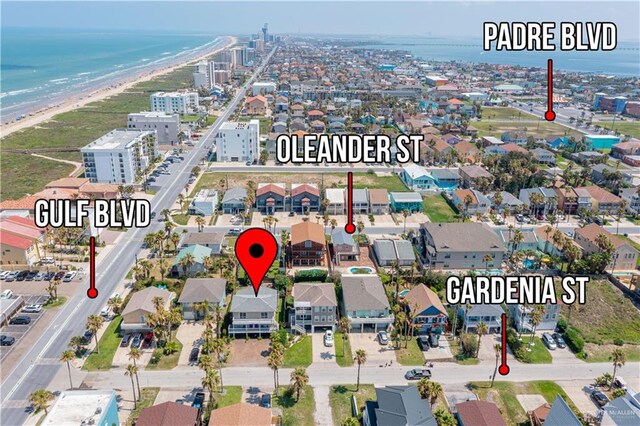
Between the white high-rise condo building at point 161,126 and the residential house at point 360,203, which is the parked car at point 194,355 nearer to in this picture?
the residential house at point 360,203

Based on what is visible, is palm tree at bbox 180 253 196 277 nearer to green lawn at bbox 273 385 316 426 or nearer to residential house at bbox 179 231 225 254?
residential house at bbox 179 231 225 254

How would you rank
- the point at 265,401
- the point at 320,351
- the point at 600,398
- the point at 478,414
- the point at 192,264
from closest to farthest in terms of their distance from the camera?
the point at 478,414
the point at 265,401
the point at 600,398
the point at 320,351
the point at 192,264

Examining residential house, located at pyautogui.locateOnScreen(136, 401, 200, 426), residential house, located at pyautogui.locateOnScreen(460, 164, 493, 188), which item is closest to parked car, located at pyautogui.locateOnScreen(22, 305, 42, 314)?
residential house, located at pyautogui.locateOnScreen(136, 401, 200, 426)

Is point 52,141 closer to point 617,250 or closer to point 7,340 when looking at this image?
point 7,340

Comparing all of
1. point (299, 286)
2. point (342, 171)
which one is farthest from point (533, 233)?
point (342, 171)

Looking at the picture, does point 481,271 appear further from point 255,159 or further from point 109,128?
point 109,128

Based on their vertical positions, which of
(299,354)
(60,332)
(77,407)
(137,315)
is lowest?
(299,354)

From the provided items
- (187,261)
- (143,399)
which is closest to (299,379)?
(143,399)
